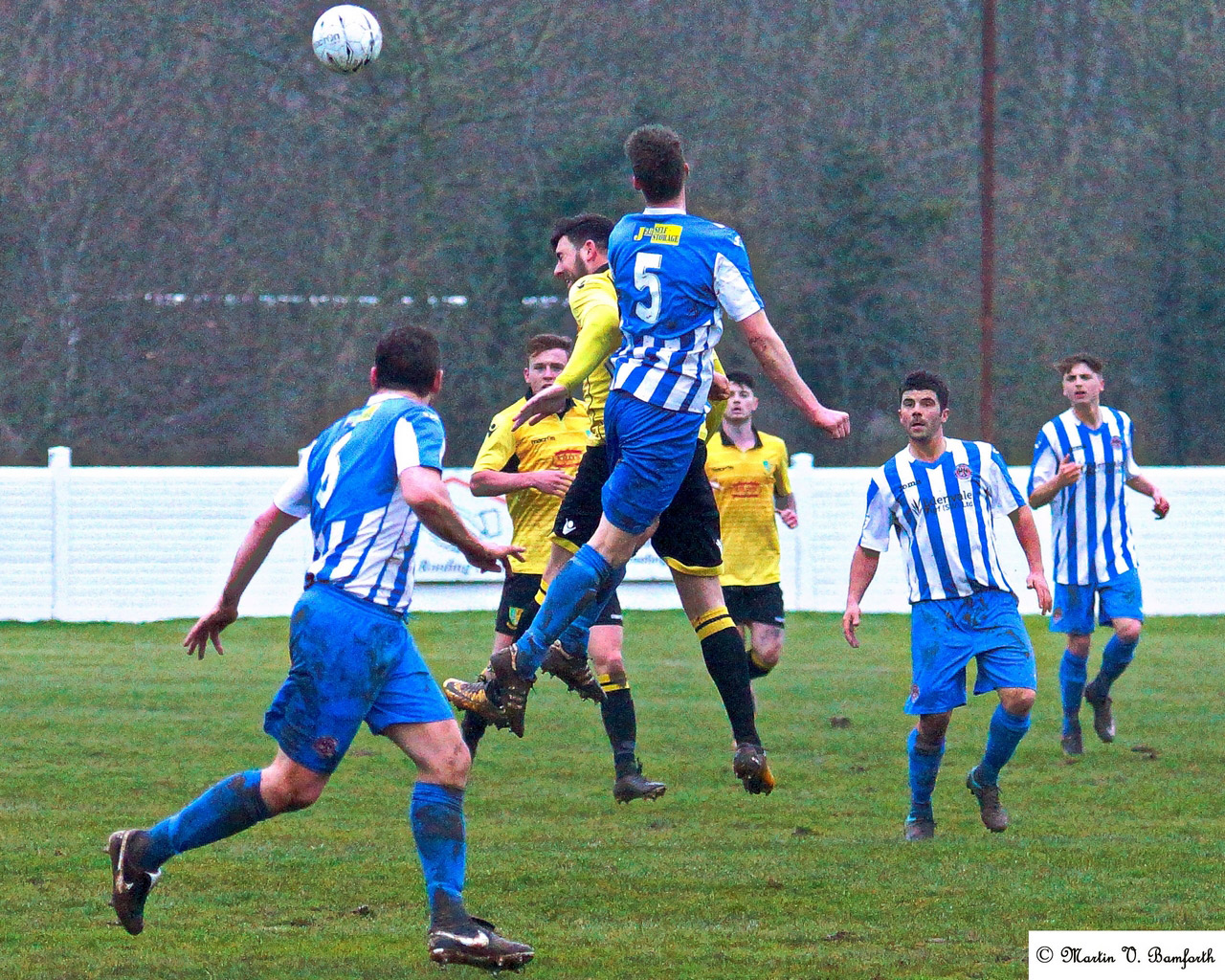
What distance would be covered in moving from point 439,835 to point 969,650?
3065 mm

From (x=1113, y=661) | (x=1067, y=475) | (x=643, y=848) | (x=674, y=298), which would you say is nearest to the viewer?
(x=674, y=298)

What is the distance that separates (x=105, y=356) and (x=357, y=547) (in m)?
25.2

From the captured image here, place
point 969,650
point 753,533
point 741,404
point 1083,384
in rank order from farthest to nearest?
point 753,533
point 741,404
point 1083,384
point 969,650

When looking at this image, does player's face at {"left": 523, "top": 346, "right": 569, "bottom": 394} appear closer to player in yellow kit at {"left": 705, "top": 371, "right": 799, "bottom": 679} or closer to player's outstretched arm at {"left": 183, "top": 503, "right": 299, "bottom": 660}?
player in yellow kit at {"left": 705, "top": 371, "right": 799, "bottom": 679}

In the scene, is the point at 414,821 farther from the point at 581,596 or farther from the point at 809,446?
the point at 809,446

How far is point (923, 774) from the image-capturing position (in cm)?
723

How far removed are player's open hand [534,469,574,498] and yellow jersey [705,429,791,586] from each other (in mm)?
3953

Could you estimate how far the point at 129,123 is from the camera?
28953mm

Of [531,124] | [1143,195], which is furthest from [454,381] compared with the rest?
[1143,195]

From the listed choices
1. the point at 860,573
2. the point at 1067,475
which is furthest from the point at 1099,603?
the point at 860,573

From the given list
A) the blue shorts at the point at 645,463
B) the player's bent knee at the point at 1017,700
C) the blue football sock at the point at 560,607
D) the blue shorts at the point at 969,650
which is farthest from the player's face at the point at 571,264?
the player's bent knee at the point at 1017,700

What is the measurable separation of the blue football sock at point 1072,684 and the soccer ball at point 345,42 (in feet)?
23.0

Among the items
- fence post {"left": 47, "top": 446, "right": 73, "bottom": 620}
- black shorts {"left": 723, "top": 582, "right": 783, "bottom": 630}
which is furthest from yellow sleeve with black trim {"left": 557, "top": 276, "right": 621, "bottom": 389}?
fence post {"left": 47, "top": 446, "right": 73, "bottom": 620}

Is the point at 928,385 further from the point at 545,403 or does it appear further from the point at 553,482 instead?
the point at 545,403
